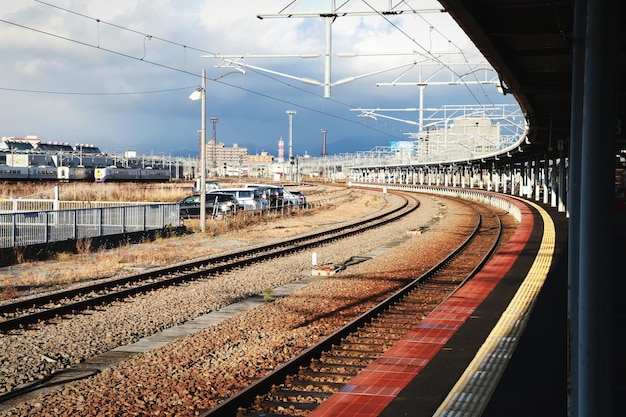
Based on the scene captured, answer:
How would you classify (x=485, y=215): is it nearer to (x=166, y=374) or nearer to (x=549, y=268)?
(x=549, y=268)

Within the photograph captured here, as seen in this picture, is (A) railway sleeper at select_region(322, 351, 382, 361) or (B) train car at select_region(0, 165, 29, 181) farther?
(B) train car at select_region(0, 165, 29, 181)

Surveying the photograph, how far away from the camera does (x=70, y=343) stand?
11.0m

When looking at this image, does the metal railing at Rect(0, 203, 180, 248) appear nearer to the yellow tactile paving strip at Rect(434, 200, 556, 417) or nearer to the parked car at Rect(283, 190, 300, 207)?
the yellow tactile paving strip at Rect(434, 200, 556, 417)

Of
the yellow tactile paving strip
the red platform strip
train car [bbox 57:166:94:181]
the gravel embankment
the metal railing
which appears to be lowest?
the gravel embankment

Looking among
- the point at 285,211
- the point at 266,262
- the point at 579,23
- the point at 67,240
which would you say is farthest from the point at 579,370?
the point at 285,211

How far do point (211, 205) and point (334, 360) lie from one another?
28.4m

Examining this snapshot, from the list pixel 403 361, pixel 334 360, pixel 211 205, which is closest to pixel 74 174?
pixel 211 205

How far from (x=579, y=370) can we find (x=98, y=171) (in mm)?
93344

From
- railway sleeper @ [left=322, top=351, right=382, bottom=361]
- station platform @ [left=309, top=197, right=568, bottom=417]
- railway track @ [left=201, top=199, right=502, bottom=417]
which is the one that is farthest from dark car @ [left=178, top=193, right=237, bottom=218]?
railway sleeper @ [left=322, top=351, right=382, bottom=361]

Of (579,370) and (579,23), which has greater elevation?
(579,23)

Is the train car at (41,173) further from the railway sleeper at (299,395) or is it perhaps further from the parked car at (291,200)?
the railway sleeper at (299,395)

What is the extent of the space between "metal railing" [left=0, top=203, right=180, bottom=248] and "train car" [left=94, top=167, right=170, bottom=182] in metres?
67.0

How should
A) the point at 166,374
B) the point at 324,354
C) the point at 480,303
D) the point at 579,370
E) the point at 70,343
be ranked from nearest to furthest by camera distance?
the point at 579,370 → the point at 166,374 → the point at 324,354 → the point at 70,343 → the point at 480,303

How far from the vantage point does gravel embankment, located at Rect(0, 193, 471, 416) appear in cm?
823
